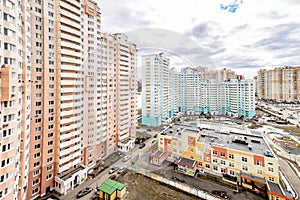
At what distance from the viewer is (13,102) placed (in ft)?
9.76

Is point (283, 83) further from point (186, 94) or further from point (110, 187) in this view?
point (110, 187)

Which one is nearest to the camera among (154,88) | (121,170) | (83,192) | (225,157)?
(83,192)

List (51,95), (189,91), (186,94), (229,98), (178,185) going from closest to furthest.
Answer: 1. (51,95)
2. (178,185)
3. (229,98)
4. (189,91)
5. (186,94)

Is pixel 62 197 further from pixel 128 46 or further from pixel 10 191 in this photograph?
pixel 128 46

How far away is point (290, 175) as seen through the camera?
5965 mm

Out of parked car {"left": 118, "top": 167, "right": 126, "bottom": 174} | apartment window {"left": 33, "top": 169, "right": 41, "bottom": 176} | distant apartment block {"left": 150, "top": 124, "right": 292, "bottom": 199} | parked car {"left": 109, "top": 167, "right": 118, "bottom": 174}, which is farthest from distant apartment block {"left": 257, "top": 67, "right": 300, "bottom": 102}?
apartment window {"left": 33, "top": 169, "right": 41, "bottom": 176}

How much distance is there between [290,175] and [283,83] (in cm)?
2620

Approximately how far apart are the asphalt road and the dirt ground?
4181 mm

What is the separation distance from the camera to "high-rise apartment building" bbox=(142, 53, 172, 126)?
40.3ft

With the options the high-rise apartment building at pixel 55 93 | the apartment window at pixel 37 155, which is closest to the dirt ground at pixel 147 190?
the high-rise apartment building at pixel 55 93

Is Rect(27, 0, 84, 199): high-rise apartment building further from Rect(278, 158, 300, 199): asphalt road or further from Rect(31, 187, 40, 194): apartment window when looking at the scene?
Rect(278, 158, 300, 199): asphalt road

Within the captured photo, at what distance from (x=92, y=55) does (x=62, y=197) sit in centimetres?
582

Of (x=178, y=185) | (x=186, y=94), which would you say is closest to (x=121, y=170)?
(x=178, y=185)

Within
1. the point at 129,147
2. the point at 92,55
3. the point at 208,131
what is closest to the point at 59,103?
the point at 92,55
